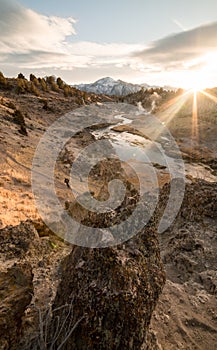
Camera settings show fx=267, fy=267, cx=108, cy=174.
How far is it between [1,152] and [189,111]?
212ft

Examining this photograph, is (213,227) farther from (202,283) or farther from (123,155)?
(123,155)

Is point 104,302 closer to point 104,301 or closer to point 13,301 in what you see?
point 104,301

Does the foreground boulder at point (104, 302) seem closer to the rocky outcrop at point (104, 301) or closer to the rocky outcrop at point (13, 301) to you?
the rocky outcrop at point (104, 301)

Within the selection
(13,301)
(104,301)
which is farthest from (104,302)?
(13,301)

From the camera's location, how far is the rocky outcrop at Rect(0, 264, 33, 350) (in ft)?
11.8

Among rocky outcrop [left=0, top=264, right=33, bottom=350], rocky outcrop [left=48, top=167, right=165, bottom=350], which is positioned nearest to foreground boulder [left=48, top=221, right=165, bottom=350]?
rocky outcrop [left=48, top=167, right=165, bottom=350]

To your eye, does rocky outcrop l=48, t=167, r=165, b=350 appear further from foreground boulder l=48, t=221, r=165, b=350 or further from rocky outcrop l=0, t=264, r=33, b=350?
rocky outcrop l=0, t=264, r=33, b=350

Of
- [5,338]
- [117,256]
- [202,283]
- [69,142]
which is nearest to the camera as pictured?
[5,338]

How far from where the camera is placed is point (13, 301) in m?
3.77

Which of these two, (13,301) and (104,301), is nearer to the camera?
(104,301)

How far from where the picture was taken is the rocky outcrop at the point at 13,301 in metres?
3.61

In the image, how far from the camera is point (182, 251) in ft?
30.7

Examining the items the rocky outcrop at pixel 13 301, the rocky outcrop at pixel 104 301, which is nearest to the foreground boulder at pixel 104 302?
the rocky outcrop at pixel 104 301

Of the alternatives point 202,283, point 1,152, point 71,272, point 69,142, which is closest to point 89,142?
point 69,142
